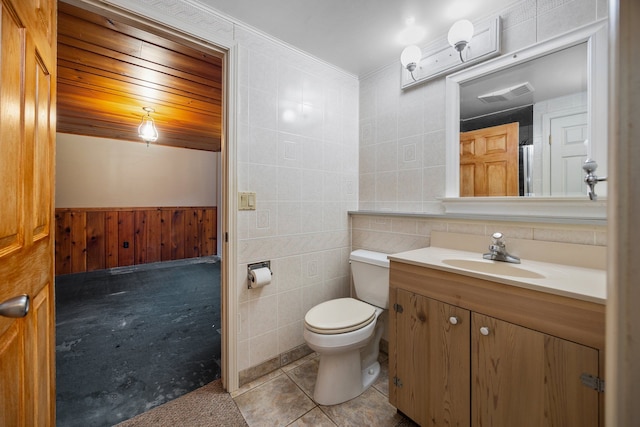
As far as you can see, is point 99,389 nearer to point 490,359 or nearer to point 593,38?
point 490,359

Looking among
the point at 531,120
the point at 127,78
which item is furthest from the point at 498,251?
the point at 127,78

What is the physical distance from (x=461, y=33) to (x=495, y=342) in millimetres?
1544

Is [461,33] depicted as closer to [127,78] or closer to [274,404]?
[274,404]

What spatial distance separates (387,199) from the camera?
195 cm

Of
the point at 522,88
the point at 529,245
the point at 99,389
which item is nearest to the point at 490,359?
the point at 529,245

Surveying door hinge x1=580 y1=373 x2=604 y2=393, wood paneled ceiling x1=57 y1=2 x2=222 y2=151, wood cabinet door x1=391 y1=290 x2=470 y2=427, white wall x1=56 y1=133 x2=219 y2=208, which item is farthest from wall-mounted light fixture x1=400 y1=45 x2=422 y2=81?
white wall x1=56 y1=133 x2=219 y2=208

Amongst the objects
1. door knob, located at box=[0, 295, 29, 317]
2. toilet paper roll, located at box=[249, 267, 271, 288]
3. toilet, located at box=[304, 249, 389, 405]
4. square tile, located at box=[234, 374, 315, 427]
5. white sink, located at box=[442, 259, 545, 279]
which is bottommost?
square tile, located at box=[234, 374, 315, 427]

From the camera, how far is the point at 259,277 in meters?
1.55

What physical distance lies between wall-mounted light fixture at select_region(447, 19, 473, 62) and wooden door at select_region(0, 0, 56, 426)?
1.74 m

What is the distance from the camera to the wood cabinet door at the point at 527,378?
2.60 feet

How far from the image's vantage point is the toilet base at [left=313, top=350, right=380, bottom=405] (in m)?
1.41

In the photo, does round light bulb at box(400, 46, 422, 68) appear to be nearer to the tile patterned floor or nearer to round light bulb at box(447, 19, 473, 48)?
round light bulb at box(447, 19, 473, 48)

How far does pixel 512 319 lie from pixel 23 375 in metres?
1.44

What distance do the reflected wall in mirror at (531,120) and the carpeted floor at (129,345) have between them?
6.83ft
